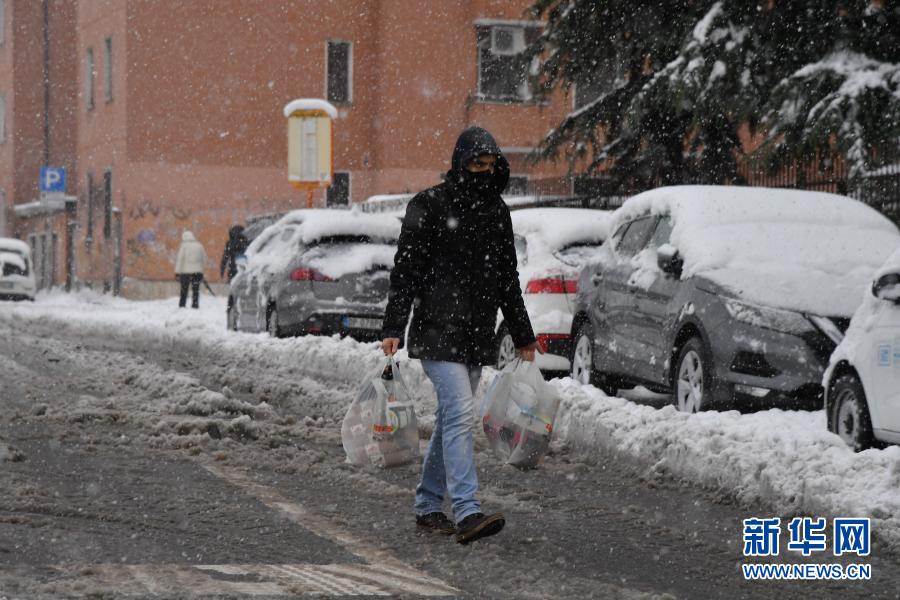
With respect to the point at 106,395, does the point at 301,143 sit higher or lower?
higher

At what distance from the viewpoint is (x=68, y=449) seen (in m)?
9.16

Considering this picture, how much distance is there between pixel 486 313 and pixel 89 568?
206 cm

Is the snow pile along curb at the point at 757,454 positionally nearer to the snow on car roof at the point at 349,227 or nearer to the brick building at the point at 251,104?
the snow on car roof at the point at 349,227

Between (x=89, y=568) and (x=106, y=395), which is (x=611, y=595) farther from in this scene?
(x=106, y=395)

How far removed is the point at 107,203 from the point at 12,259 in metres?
4.85

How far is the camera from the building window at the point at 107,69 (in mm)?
41875

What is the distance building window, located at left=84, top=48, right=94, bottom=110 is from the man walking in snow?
3840cm

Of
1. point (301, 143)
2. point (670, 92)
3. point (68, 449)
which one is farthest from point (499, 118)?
point (68, 449)

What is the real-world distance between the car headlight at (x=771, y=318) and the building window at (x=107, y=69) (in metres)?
33.7

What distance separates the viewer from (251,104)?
136 ft

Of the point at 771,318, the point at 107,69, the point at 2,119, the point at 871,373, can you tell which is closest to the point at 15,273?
the point at 107,69

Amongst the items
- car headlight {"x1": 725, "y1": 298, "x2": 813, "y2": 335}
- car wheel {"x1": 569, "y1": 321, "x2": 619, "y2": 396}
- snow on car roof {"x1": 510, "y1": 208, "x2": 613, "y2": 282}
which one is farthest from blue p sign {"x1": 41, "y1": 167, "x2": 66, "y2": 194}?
car headlight {"x1": 725, "y1": 298, "x2": 813, "y2": 335}

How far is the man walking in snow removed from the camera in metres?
6.64

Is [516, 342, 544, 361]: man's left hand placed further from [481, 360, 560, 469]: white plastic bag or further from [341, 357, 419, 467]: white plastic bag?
[341, 357, 419, 467]: white plastic bag
